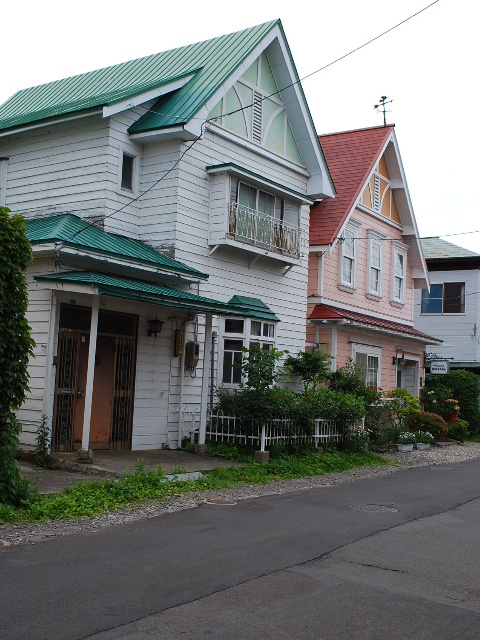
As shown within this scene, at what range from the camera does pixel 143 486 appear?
10.9 meters

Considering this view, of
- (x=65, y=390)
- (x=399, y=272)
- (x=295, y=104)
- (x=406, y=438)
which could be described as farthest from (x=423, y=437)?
(x=65, y=390)

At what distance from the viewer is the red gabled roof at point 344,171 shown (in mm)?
21688

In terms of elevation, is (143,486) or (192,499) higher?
(143,486)

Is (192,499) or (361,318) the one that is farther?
(361,318)

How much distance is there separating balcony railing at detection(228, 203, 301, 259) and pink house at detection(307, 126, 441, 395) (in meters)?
2.59

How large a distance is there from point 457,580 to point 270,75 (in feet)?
50.2

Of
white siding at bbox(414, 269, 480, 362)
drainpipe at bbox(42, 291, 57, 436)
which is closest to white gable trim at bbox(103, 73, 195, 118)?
drainpipe at bbox(42, 291, 57, 436)

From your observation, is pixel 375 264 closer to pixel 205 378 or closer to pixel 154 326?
pixel 205 378

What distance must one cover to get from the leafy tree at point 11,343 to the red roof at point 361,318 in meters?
13.0

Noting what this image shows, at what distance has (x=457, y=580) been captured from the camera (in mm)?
6770

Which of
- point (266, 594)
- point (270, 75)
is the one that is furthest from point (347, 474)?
point (270, 75)

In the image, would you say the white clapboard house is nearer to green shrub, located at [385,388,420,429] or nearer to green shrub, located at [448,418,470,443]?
green shrub, located at [385,388,420,429]

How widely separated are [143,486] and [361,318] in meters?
13.4

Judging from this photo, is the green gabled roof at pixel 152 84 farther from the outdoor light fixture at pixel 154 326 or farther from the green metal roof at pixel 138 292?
the outdoor light fixture at pixel 154 326
